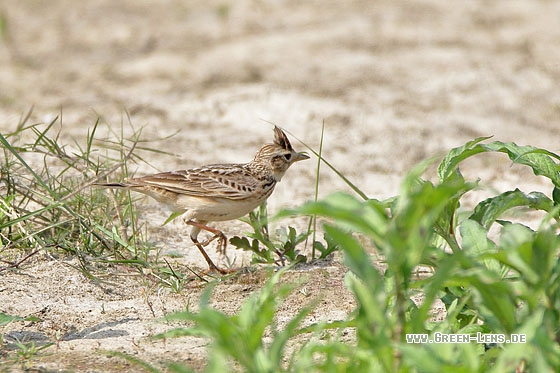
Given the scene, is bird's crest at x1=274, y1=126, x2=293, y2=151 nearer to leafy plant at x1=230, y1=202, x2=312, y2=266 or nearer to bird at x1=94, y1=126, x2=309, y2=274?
bird at x1=94, y1=126, x2=309, y2=274

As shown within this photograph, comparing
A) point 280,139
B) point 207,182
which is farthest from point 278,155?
point 207,182

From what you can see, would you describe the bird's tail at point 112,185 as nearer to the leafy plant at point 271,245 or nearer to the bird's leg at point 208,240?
the bird's leg at point 208,240

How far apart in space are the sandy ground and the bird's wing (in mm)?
422

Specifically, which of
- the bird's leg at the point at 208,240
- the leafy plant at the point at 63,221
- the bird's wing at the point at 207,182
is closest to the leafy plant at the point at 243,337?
the leafy plant at the point at 63,221

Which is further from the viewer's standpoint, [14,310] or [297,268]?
[297,268]

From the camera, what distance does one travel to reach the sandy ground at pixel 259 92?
494 cm

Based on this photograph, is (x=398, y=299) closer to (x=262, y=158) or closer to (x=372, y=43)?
(x=262, y=158)

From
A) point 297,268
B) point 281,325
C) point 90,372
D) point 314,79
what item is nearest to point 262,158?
point 297,268

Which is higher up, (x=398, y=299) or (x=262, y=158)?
(x=398, y=299)

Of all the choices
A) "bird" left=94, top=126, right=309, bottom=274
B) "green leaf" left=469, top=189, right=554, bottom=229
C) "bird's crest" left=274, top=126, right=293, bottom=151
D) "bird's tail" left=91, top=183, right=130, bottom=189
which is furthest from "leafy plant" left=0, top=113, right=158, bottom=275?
"green leaf" left=469, top=189, right=554, bottom=229

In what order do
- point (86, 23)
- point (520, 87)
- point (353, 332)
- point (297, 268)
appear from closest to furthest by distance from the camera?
point (353, 332) < point (297, 268) < point (520, 87) < point (86, 23)

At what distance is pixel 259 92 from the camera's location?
32.4 ft

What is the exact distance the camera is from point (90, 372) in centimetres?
381

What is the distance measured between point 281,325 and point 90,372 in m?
1.11
